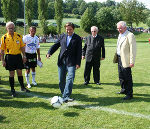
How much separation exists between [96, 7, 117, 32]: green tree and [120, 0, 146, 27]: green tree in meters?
11.8

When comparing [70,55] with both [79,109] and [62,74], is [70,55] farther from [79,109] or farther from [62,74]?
[79,109]

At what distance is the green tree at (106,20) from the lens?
6327cm

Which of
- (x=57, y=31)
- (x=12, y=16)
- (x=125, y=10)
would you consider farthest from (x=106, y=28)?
(x=12, y=16)

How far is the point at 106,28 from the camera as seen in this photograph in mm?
63188

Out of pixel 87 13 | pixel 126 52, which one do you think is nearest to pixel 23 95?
pixel 126 52

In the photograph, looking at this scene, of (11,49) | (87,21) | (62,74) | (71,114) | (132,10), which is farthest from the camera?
(87,21)

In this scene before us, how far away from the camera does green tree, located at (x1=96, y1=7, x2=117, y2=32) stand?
208ft

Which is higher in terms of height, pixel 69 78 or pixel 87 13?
pixel 87 13

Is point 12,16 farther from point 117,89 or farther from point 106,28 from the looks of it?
point 117,89

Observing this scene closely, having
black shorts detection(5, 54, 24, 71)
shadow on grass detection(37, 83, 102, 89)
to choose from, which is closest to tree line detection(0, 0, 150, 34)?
shadow on grass detection(37, 83, 102, 89)

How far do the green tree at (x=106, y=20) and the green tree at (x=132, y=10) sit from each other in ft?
38.8

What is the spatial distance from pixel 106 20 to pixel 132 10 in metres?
14.4

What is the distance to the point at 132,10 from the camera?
5072 centimetres

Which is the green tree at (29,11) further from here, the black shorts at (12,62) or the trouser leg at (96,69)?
the black shorts at (12,62)
